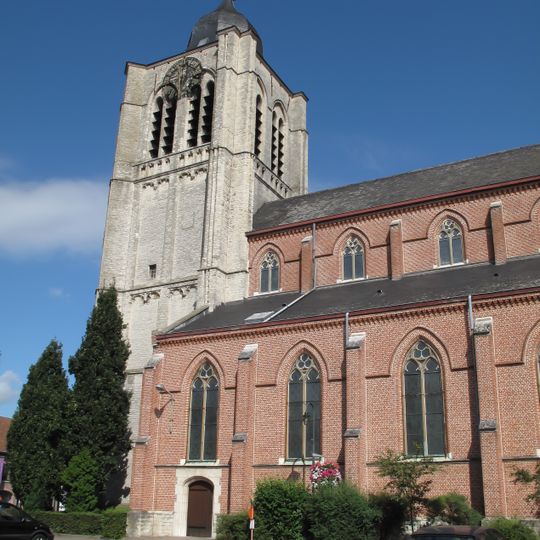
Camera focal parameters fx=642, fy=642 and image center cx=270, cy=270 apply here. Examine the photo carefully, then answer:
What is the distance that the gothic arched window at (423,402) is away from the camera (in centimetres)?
1862

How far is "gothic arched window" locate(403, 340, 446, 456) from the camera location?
1862cm

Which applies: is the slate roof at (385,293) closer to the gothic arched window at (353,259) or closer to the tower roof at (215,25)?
the gothic arched window at (353,259)

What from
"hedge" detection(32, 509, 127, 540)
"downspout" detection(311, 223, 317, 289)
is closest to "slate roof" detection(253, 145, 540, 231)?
"downspout" detection(311, 223, 317, 289)

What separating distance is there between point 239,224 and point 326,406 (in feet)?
38.2

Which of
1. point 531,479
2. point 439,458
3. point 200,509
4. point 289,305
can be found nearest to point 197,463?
point 200,509

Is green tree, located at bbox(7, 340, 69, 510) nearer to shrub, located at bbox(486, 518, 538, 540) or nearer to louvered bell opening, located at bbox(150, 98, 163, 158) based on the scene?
louvered bell opening, located at bbox(150, 98, 163, 158)

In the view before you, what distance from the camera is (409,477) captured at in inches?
635

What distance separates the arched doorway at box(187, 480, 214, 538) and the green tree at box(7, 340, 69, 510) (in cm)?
555

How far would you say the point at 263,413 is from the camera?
21.2 metres

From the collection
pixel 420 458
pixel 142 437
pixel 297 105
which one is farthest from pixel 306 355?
pixel 297 105

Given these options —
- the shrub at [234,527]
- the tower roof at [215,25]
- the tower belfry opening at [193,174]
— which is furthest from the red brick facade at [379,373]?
the tower roof at [215,25]

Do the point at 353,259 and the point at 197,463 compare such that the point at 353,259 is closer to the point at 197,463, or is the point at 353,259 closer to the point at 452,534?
the point at 197,463

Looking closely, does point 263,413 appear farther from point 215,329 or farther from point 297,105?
point 297,105

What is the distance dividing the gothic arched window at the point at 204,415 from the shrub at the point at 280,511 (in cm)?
534
